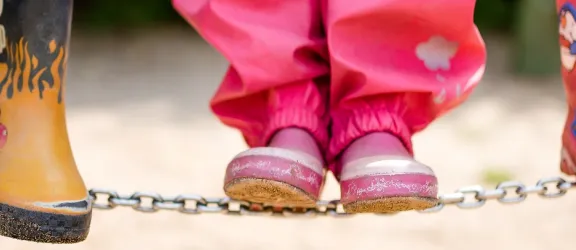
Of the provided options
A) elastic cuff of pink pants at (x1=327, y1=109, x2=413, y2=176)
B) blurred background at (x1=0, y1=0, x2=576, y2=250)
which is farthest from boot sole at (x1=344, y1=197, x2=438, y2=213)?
blurred background at (x1=0, y1=0, x2=576, y2=250)

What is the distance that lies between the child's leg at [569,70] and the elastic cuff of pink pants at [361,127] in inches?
6.7

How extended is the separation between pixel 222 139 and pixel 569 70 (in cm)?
130

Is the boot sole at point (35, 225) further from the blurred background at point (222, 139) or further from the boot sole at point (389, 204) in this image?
the blurred background at point (222, 139)

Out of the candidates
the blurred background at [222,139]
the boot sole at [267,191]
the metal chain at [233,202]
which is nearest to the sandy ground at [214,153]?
the blurred background at [222,139]

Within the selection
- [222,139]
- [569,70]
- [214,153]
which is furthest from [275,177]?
[222,139]

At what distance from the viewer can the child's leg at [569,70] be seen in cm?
85

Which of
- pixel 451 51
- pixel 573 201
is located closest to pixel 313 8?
pixel 451 51

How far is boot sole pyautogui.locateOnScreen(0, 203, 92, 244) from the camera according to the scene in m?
0.72

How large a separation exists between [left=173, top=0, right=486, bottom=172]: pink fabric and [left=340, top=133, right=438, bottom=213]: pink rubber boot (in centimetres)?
8

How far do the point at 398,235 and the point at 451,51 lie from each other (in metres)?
0.62

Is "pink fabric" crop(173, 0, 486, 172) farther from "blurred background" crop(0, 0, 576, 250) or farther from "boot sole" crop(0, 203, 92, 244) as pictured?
"blurred background" crop(0, 0, 576, 250)

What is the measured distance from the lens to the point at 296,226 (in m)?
1.48

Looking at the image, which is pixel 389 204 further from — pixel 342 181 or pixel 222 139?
pixel 222 139

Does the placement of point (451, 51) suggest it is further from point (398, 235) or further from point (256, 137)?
point (398, 235)
